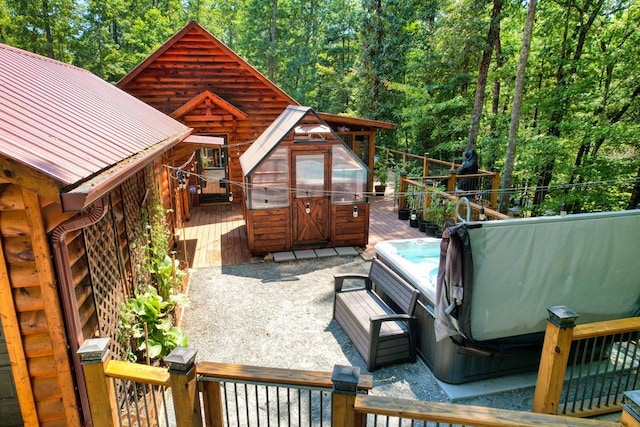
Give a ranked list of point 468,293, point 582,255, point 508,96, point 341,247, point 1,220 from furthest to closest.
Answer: point 508,96 < point 341,247 < point 582,255 < point 468,293 < point 1,220

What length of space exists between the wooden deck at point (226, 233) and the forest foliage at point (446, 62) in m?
3.34

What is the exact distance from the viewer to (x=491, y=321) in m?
4.18

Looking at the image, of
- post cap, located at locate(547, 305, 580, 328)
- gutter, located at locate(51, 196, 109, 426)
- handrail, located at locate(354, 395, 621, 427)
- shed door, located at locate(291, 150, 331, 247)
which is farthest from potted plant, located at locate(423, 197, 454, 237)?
gutter, located at locate(51, 196, 109, 426)

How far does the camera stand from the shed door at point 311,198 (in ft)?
26.7

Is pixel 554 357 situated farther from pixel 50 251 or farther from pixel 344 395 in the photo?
pixel 50 251

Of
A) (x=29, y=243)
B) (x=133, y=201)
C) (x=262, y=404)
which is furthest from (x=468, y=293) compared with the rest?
(x=133, y=201)

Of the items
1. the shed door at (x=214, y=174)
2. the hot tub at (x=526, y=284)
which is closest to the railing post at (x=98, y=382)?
the hot tub at (x=526, y=284)

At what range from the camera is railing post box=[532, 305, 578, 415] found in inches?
134

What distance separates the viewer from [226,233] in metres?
10.2

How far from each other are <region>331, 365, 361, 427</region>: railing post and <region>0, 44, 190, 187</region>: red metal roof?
6.59ft

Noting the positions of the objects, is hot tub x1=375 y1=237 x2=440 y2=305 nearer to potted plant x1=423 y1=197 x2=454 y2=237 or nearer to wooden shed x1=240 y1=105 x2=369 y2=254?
wooden shed x1=240 y1=105 x2=369 y2=254

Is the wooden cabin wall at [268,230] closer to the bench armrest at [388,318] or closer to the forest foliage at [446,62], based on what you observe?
the bench armrest at [388,318]

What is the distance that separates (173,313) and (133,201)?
176cm

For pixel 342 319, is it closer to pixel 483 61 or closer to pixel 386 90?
pixel 483 61
